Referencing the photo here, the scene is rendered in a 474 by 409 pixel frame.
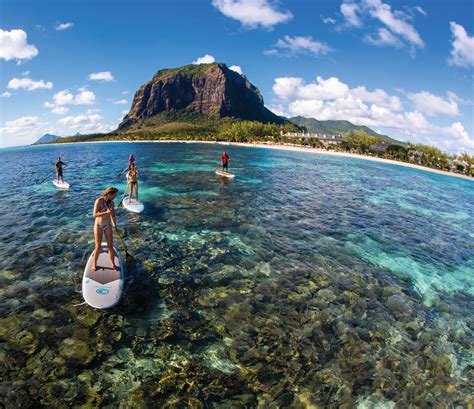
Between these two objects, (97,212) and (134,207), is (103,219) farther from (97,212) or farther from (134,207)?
(134,207)

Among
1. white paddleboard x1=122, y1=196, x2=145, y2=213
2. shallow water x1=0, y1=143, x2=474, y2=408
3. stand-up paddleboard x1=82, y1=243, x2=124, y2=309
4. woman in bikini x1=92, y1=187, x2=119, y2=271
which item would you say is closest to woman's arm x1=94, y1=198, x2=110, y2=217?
woman in bikini x1=92, y1=187, x2=119, y2=271

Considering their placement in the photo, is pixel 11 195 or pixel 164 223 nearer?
pixel 164 223

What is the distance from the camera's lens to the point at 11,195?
94.2 ft

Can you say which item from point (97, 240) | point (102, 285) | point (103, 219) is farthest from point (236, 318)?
point (103, 219)

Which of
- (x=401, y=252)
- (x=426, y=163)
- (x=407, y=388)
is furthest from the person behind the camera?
(x=426, y=163)

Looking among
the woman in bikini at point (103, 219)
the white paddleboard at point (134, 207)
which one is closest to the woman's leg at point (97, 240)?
the woman in bikini at point (103, 219)

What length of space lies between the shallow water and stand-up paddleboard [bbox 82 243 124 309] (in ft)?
2.04

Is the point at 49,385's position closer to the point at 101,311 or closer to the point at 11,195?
the point at 101,311

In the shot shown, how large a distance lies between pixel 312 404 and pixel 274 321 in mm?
3160

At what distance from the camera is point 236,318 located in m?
10.6

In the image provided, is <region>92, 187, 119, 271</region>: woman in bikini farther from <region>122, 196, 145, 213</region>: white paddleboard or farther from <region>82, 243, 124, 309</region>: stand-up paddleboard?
<region>122, 196, 145, 213</region>: white paddleboard

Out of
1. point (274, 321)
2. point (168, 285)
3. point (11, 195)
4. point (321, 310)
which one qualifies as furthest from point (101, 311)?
point (11, 195)

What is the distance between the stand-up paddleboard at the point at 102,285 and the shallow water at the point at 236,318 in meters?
0.62

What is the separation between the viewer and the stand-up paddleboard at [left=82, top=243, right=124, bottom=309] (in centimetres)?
1006
